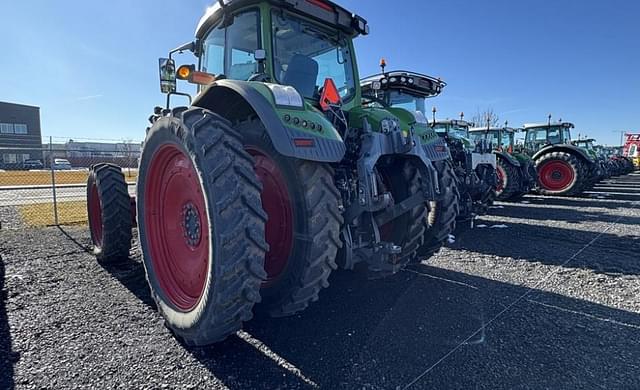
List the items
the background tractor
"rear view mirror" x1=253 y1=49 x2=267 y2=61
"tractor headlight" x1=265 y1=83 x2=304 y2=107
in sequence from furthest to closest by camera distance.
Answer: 1. the background tractor
2. "rear view mirror" x1=253 y1=49 x2=267 y2=61
3. "tractor headlight" x1=265 y1=83 x2=304 y2=107

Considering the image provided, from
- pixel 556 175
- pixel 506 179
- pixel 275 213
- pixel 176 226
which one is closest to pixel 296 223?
pixel 275 213

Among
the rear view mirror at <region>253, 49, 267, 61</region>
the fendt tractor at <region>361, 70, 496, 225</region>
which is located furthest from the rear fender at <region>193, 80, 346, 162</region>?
the fendt tractor at <region>361, 70, 496, 225</region>

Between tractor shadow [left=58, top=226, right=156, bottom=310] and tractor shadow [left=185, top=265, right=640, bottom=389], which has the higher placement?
tractor shadow [left=58, top=226, right=156, bottom=310]

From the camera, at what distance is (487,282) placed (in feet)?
12.5

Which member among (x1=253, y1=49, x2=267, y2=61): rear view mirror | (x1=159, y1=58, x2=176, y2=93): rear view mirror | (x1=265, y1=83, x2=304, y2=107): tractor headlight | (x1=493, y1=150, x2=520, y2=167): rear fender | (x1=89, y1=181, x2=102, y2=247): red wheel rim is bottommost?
(x1=89, y1=181, x2=102, y2=247): red wheel rim

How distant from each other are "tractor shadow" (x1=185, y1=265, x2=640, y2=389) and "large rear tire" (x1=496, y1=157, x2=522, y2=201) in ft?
24.3

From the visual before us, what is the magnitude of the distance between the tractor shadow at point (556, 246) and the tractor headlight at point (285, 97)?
4013mm

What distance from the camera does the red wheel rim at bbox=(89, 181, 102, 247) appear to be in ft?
14.6

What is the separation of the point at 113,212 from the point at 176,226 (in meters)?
1.73

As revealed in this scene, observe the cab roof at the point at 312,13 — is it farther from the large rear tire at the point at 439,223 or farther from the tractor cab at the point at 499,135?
the tractor cab at the point at 499,135

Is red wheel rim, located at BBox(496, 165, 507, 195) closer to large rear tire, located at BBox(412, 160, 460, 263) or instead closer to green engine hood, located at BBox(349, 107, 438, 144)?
large rear tire, located at BBox(412, 160, 460, 263)

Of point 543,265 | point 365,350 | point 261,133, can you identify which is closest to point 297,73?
point 261,133

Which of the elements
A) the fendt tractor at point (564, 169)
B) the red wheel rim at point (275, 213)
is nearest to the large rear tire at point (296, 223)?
the red wheel rim at point (275, 213)

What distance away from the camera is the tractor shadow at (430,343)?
2.11 metres
